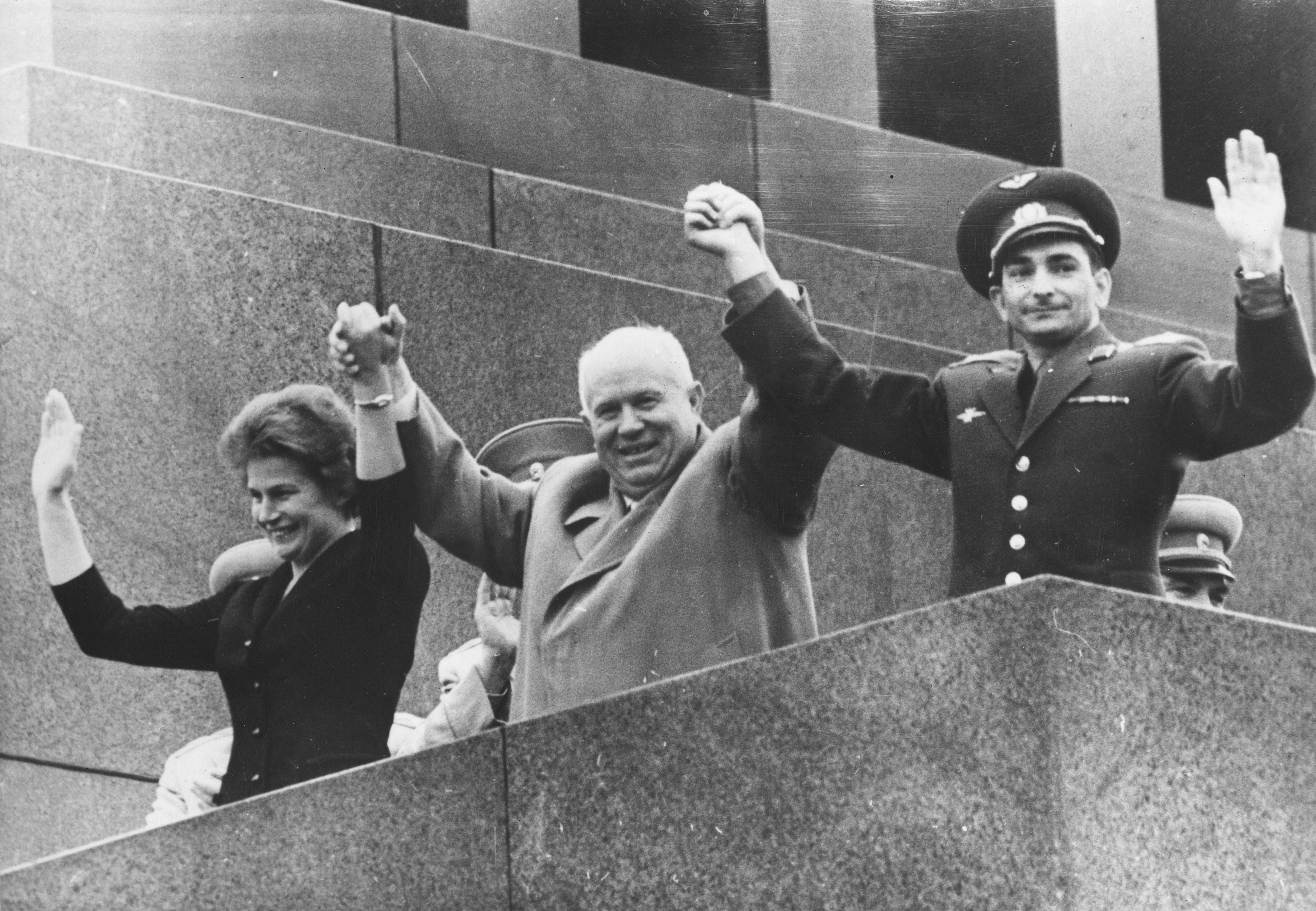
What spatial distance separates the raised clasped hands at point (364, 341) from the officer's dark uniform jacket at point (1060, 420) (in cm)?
123

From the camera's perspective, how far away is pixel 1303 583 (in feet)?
38.6

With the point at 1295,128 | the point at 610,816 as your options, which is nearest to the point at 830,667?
the point at 610,816

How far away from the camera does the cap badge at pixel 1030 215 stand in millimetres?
9266

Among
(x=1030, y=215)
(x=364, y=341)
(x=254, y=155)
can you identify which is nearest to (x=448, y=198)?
(x=254, y=155)

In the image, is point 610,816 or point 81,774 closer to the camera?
point 610,816

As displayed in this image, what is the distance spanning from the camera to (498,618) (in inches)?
405

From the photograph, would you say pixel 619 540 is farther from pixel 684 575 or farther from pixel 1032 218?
pixel 1032 218

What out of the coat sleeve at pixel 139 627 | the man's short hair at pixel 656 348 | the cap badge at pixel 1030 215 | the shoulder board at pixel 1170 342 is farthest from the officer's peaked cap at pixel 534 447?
the shoulder board at pixel 1170 342

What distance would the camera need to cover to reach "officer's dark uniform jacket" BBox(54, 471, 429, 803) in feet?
32.2

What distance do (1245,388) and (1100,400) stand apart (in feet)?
1.33

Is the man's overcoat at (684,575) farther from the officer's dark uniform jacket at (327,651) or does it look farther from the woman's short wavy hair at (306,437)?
the woman's short wavy hair at (306,437)

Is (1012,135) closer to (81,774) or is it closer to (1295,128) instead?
(1295,128)

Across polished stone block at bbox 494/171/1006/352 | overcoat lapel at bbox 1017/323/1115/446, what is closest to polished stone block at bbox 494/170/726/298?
polished stone block at bbox 494/171/1006/352

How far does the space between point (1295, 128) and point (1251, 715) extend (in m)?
2.94
